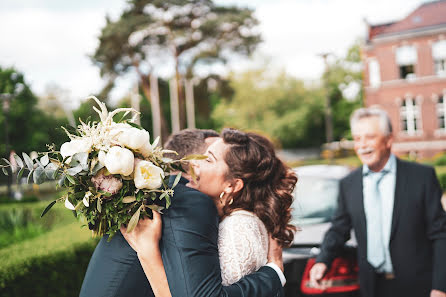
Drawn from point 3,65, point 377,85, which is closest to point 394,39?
point 377,85

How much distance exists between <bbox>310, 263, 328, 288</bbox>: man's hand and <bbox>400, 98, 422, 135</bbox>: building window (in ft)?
104

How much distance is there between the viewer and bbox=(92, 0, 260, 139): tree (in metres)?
22.3

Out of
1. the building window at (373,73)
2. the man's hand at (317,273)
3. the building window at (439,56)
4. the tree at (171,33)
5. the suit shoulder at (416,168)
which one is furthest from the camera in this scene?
the building window at (373,73)

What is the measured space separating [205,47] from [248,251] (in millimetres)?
23121

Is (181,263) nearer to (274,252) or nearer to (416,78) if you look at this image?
(274,252)

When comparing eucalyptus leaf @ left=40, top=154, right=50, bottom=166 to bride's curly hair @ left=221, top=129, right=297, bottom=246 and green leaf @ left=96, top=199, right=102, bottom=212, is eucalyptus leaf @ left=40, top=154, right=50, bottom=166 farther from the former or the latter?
bride's curly hair @ left=221, top=129, right=297, bottom=246

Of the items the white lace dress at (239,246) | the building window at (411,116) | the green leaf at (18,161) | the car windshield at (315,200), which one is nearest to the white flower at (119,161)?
the green leaf at (18,161)

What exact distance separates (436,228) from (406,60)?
106 ft

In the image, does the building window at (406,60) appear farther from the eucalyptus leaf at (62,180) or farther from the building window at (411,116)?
the eucalyptus leaf at (62,180)

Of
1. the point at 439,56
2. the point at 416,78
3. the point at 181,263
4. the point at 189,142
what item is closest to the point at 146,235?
the point at 181,263

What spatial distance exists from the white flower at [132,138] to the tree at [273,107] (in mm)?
40102

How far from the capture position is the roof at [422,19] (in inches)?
1264

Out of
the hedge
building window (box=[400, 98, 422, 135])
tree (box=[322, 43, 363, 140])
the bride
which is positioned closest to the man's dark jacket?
the bride

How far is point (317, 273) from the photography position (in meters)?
3.19
